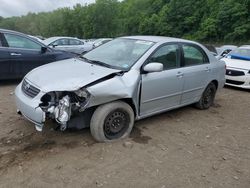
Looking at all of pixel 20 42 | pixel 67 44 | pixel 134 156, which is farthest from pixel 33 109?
pixel 67 44

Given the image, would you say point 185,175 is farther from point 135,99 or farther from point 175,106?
point 175,106

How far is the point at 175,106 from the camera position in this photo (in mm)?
5172

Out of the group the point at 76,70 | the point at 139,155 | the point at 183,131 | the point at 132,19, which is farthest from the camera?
the point at 132,19

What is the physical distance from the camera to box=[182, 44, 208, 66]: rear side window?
5.26 meters

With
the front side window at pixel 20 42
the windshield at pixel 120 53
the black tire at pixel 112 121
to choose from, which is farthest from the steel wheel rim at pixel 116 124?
the front side window at pixel 20 42

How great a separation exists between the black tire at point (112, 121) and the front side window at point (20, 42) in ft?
14.4

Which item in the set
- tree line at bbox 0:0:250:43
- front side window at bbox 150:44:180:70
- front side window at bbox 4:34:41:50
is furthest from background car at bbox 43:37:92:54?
tree line at bbox 0:0:250:43

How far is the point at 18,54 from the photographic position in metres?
7.21

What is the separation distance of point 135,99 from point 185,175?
A: 137 cm

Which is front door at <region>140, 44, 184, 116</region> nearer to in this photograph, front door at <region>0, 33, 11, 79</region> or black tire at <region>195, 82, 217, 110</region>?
black tire at <region>195, 82, 217, 110</region>

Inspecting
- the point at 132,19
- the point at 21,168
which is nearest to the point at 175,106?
the point at 21,168

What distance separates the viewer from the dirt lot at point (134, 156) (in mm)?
3258

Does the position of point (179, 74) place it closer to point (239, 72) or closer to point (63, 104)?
point (63, 104)

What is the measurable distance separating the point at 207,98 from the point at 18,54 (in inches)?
189
